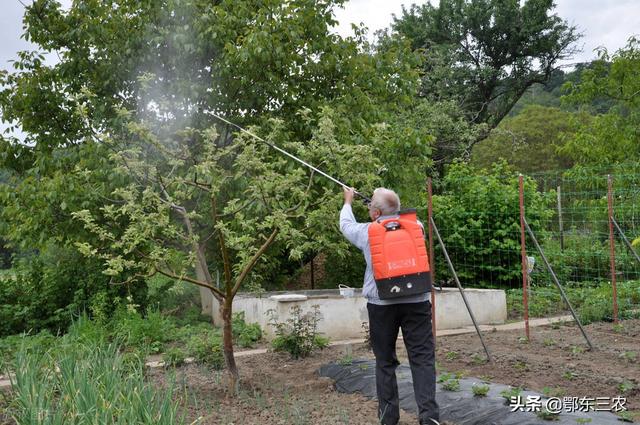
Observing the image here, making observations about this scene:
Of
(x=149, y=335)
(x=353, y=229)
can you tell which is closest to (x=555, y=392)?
(x=353, y=229)

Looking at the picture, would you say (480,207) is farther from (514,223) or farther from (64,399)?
(64,399)

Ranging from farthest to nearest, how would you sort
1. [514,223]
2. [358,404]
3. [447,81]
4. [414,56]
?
1. [447,81]
2. [514,223]
3. [414,56]
4. [358,404]

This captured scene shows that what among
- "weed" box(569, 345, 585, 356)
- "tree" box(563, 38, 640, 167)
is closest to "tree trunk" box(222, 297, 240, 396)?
"weed" box(569, 345, 585, 356)

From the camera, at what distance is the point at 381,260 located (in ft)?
15.0

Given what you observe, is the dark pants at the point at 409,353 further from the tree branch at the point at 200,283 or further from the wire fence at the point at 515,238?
the wire fence at the point at 515,238

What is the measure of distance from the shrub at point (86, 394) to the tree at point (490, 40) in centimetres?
2154

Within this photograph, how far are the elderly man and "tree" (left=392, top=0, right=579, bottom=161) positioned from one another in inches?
814

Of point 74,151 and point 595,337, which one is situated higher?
point 74,151

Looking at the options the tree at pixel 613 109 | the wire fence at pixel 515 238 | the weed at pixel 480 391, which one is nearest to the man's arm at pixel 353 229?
the weed at pixel 480 391

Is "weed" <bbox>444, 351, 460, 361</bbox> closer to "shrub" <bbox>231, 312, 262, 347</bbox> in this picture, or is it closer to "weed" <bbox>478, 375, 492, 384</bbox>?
"weed" <bbox>478, 375, 492, 384</bbox>

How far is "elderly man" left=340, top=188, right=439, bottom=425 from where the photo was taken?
15.1 ft

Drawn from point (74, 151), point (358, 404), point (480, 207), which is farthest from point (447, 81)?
point (358, 404)

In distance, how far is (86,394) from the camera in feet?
12.6

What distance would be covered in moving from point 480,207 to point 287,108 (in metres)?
4.33
